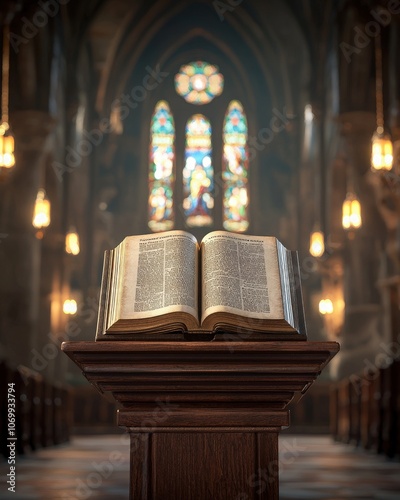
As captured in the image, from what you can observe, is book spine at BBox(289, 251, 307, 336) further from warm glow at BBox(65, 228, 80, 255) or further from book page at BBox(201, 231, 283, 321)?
warm glow at BBox(65, 228, 80, 255)

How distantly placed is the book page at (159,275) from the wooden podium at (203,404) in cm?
13

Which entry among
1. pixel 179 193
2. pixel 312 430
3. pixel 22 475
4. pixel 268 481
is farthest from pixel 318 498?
pixel 179 193

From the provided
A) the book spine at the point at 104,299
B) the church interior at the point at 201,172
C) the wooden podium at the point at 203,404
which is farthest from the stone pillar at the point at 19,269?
the wooden podium at the point at 203,404

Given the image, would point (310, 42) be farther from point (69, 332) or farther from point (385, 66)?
point (69, 332)

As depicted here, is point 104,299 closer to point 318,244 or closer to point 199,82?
point 318,244

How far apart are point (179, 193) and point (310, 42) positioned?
5.84 meters

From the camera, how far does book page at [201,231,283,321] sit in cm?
253

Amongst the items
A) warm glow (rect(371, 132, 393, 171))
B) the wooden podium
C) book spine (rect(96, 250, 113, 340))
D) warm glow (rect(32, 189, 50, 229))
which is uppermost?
warm glow (rect(371, 132, 393, 171))

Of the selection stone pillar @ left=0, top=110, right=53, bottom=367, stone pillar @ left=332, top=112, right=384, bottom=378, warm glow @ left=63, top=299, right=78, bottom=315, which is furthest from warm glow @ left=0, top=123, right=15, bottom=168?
warm glow @ left=63, top=299, right=78, bottom=315

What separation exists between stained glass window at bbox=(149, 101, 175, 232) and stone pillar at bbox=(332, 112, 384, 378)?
7436mm

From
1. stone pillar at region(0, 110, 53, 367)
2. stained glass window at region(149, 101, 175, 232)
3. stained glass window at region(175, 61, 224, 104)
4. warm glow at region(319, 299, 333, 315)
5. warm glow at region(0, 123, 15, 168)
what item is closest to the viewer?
warm glow at region(0, 123, 15, 168)

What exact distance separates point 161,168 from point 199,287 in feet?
71.2

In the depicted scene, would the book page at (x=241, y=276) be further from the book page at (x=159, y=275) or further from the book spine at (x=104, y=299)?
the book spine at (x=104, y=299)

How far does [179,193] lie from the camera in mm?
24031
